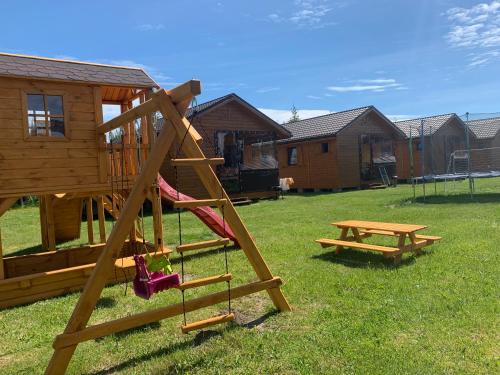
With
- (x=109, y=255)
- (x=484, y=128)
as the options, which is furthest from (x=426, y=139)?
(x=109, y=255)

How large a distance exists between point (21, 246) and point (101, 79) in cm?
580

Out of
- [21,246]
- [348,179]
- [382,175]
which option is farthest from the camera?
[382,175]

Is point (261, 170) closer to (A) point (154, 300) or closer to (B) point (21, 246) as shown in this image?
(B) point (21, 246)

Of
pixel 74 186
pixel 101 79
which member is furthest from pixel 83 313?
pixel 101 79

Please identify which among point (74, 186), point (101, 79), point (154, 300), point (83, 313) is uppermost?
point (101, 79)

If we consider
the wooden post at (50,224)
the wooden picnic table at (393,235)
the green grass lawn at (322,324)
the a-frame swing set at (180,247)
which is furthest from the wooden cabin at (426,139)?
the a-frame swing set at (180,247)

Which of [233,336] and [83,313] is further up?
[83,313]

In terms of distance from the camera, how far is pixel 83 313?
362 centimetres

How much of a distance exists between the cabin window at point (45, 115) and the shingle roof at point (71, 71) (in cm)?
36

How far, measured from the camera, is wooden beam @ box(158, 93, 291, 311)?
13.2ft

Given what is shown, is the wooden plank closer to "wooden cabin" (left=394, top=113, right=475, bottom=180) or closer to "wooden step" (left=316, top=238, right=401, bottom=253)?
"wooden step" (left=316, top=238, right=401, bottom=253)

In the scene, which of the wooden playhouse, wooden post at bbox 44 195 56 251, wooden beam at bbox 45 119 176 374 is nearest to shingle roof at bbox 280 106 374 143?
the wooden playhouse

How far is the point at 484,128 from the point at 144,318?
3052 centimetres

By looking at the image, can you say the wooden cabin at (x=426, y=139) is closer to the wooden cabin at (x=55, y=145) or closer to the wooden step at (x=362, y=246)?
the wooden step at (x=362, y=246)
